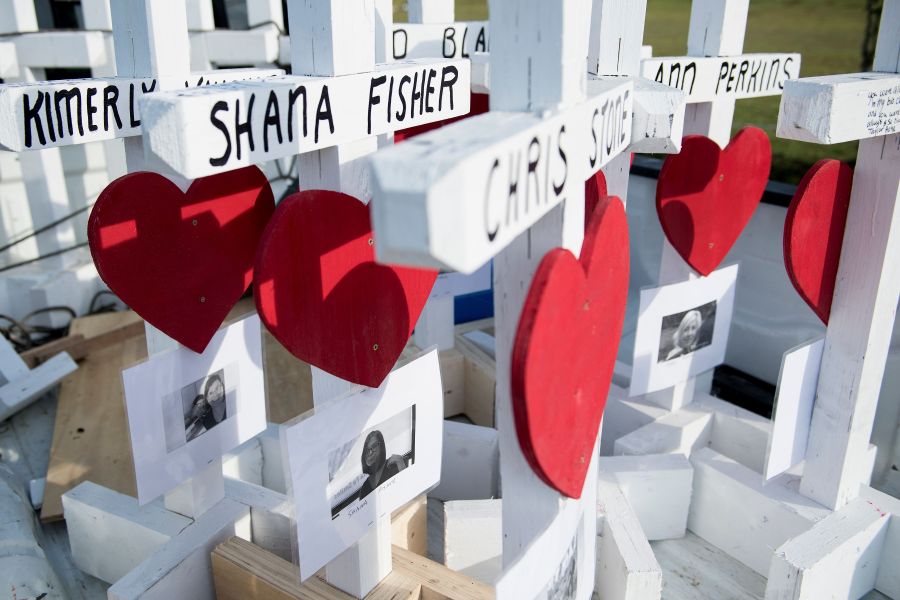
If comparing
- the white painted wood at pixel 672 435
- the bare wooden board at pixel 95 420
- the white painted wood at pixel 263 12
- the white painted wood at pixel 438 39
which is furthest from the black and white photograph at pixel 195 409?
the white painted wood at pixel 263 12

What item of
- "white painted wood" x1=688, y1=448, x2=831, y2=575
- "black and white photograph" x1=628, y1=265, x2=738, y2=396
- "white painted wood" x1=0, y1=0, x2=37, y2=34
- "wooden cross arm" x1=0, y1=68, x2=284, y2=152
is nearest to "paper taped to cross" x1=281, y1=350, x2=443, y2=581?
"wooden cross arm" x1=0, y1=68, x2=284, y2=152

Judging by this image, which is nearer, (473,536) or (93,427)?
(473,536)

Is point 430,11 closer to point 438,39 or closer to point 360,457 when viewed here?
point 438,39

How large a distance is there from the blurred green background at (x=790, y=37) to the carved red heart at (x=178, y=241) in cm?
679

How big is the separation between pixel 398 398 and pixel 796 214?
0.87 meters

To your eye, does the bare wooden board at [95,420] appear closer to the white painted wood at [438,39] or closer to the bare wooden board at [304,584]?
the bare wooden board at [304,584]

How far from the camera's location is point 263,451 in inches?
78.4

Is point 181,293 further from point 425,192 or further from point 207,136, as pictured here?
point 425,192

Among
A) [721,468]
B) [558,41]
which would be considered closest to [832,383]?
[721,468]

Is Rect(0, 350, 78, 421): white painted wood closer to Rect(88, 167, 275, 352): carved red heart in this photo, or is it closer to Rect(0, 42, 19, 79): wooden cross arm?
Rect(0, 42, 19, 79): wooden cross arm

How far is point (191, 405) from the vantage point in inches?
55.7

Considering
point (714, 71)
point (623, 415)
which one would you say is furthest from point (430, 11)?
point (623, 415)

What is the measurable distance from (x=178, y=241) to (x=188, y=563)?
667 millimetres

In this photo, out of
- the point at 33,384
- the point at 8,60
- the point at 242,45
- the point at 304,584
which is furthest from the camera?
the point at 242,45
